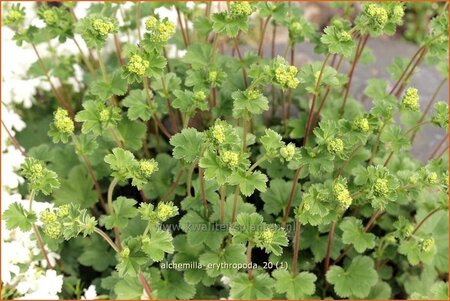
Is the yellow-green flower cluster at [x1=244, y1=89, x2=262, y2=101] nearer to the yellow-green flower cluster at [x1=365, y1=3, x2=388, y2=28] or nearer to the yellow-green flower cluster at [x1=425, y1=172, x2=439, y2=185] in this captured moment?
the yellow-green flower cluster at [x1=365, y1=3, x2=388, y2=28]

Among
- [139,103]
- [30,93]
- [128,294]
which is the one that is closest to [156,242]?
[128,294]

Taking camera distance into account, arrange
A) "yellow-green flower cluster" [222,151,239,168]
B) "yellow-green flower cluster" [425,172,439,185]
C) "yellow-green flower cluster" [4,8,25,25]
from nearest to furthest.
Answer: "yellow-green flower cluster" [222,151,239,168], "yellow-green flower cluster" [425,172,439,185], "yellow-green flower cluster" [4,8,25,25]

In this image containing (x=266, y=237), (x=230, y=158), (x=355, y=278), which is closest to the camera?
(x=230, y=158)

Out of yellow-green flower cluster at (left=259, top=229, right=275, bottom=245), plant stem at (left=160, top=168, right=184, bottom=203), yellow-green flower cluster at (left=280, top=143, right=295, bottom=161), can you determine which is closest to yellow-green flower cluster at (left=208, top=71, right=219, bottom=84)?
plant stem at (left=160, top=168, right=184, bottom=203)

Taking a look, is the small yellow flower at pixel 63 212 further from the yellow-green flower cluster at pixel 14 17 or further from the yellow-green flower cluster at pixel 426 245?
the yellow-green flower cluster at pixel 426 245

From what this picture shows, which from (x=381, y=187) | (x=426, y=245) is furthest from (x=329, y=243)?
(x=381, y=187)

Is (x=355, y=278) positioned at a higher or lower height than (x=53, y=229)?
lower

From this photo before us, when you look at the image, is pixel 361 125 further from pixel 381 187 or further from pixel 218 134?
pixel 218 134
